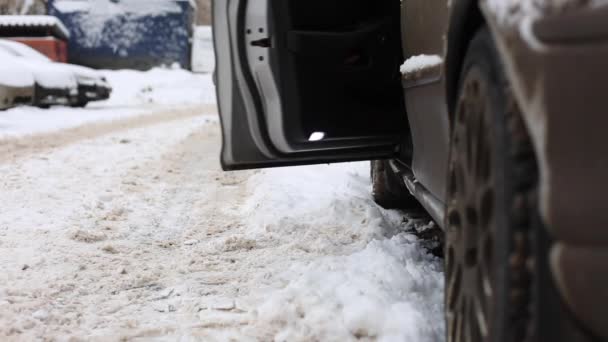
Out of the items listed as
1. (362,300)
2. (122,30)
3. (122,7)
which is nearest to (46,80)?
(362,300)

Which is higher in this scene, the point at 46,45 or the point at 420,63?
the point at 420,63

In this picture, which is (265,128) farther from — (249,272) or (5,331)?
(5,331)

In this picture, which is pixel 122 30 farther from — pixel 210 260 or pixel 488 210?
pixel 488 210

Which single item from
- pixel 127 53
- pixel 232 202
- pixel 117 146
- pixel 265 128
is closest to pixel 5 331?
pixel 265 128

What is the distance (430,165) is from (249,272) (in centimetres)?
108

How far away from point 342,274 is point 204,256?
0.85 meters

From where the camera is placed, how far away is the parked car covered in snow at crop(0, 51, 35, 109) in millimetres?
9297

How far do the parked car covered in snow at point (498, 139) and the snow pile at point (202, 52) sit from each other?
25.4 meters

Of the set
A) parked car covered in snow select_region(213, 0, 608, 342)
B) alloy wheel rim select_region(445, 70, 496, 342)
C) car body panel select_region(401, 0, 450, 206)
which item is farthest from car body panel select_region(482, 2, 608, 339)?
car body panel select_region(401, 0, 450, 206)

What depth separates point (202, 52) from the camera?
94.9 ft

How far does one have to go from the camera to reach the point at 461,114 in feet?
5.11

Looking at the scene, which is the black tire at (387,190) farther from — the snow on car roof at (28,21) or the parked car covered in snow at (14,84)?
the snow on car roof at (28,21)

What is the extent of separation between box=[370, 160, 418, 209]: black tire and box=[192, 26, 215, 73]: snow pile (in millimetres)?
24376

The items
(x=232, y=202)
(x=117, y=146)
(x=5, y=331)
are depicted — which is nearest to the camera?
(x=5, y=331)
